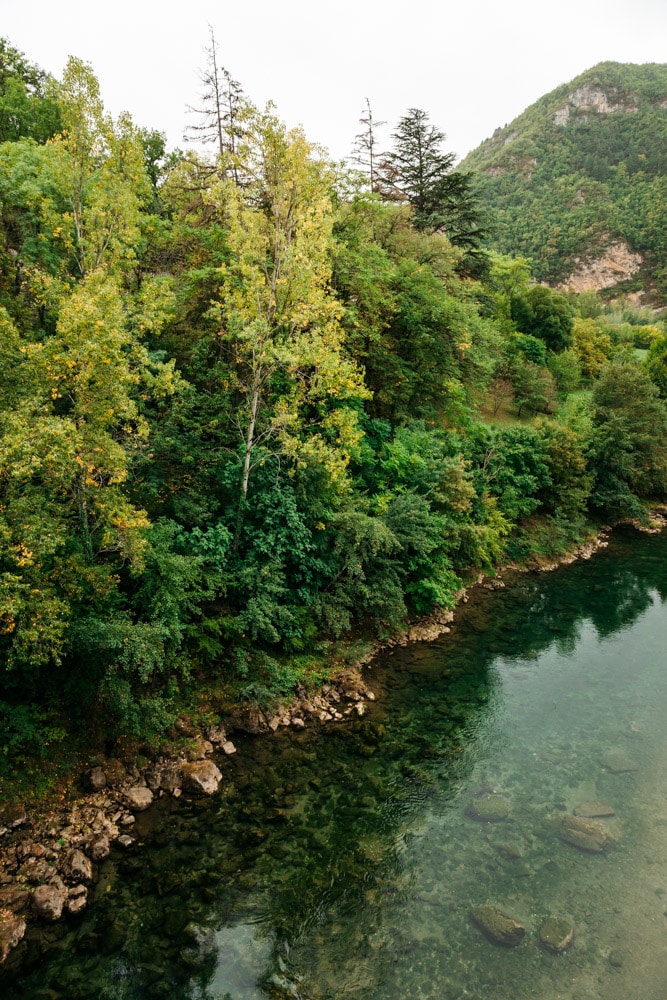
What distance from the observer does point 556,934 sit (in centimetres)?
903

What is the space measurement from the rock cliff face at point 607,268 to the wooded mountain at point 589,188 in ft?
0.62

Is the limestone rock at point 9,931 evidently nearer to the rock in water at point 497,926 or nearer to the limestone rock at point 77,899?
the limestone rock at point 77,899

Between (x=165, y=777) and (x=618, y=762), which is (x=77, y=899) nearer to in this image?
(x=165, y=777)

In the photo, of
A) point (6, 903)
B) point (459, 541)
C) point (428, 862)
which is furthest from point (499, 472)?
point (6, 903)

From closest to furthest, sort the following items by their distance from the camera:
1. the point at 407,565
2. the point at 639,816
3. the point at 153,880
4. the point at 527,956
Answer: the point at 527,956
the point at 153,880
the point at 639,816
the point at 407,565

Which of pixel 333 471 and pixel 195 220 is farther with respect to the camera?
→ pixel 195 220

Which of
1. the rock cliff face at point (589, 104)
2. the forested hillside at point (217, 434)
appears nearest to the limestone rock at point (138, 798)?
the forested hillside at point (217, 434)

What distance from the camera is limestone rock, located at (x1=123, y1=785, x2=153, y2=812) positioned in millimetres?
11148

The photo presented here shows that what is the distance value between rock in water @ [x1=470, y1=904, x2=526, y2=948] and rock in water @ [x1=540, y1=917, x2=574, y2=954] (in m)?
0.35

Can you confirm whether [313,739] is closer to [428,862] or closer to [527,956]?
[428,862]

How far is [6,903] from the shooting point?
346 inches

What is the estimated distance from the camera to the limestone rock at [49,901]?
8859 millimetres

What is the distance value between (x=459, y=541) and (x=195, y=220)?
18272mm

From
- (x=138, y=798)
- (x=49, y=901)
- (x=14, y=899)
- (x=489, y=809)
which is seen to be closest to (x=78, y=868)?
(x=49, y=901)
